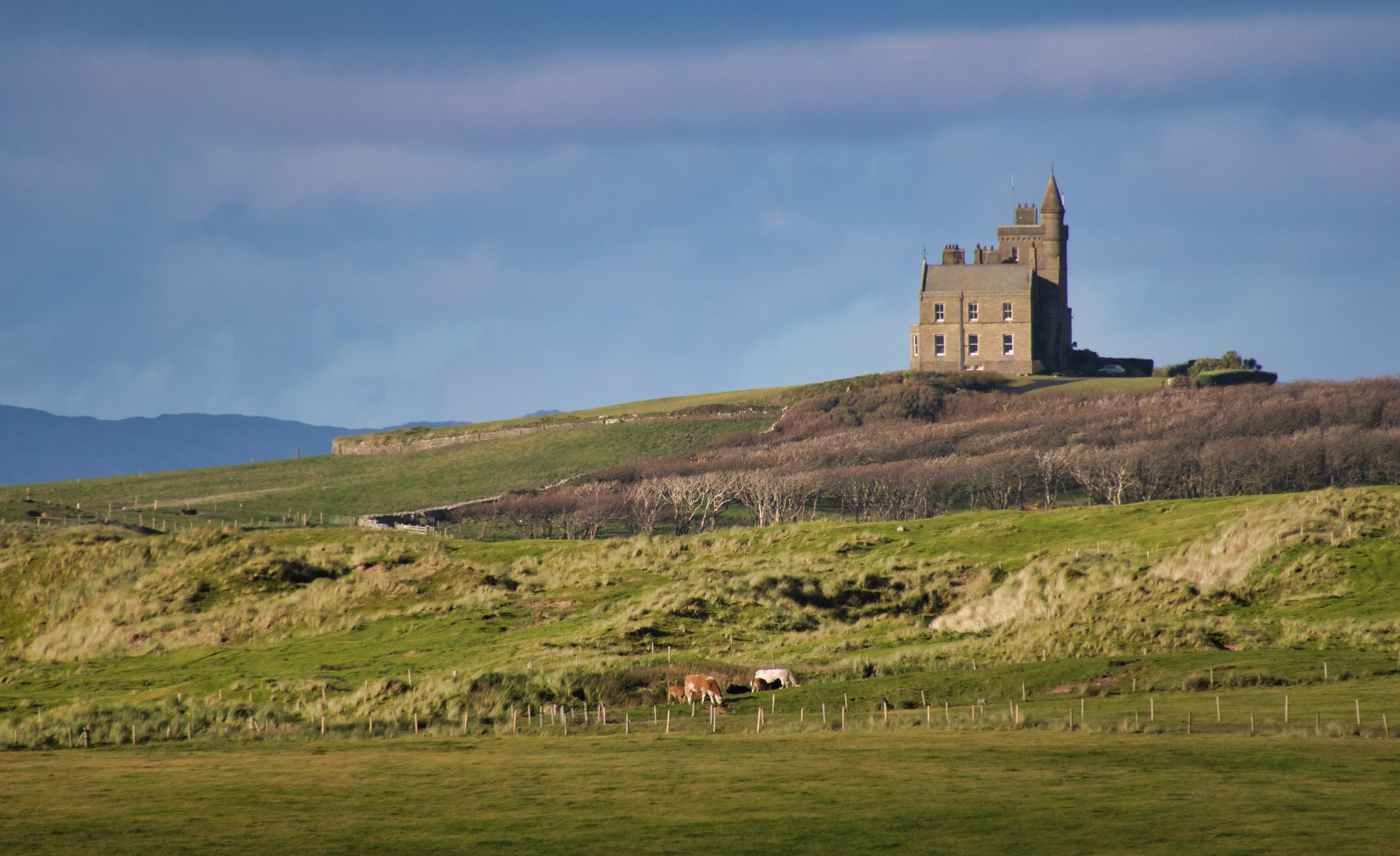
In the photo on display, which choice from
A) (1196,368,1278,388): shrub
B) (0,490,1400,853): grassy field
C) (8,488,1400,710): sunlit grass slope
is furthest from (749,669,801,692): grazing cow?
(1196,368,1278,388): shrub

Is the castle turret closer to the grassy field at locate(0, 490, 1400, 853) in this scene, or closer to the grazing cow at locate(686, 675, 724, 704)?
the grassy field at locate(0, 490, 1400, 853)

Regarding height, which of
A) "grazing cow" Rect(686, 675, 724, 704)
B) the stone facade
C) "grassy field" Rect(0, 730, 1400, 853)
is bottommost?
"grassy field" Rect(0, 730, 1400, 853)

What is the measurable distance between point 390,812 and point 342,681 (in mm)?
26420

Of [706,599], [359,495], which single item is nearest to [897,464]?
[359,495]

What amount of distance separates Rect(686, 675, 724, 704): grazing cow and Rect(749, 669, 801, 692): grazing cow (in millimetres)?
1775

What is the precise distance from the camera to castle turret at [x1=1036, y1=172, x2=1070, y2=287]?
16150cm

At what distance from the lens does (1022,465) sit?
108 meters

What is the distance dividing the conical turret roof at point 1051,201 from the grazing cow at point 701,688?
436ft

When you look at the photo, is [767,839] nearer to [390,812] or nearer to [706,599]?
[390,812]

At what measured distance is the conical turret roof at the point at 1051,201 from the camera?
164750mm

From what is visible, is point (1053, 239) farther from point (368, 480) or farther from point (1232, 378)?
point (368, 480)

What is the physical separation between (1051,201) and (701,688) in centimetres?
13488

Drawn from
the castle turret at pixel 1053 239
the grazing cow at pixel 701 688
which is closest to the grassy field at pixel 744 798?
the grazing cow at pixel 701 688

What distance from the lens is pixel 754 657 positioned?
51156 millimetres
